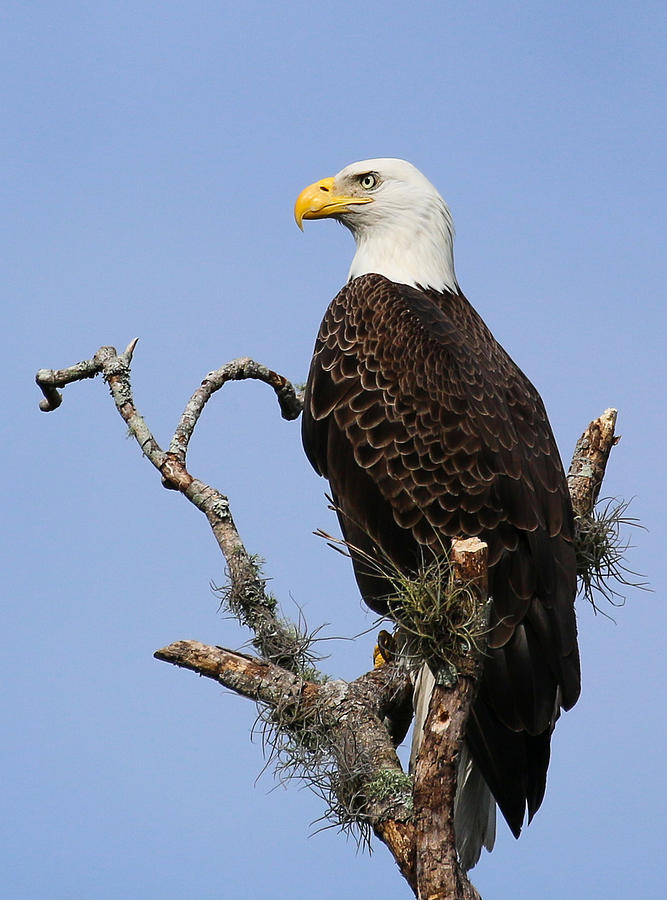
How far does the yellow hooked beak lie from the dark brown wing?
2.54 feet

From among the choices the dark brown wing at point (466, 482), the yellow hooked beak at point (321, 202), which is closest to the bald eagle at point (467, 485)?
the dark brown wing at point (466, 482)

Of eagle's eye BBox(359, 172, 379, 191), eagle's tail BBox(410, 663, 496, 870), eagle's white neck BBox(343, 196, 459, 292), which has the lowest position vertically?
eagle's tail BBox(410, 663, 496, 870)

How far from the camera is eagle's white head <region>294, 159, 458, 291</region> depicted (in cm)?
643

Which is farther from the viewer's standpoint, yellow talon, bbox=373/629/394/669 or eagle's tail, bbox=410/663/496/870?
yellow talon, bbox=373/629/394/669

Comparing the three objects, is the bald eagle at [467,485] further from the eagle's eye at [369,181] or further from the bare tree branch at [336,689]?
the eagle's eye at [369,181]

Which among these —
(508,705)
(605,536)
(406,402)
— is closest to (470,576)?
(508,705)

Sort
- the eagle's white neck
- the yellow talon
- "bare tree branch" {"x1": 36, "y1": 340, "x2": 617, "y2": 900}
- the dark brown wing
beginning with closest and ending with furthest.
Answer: "bare tree branch" {"x1": 36, "y1": 340, "x2": 617, "y2": 900} < the dark brown wing < the yellow talon < the eagle's white neck

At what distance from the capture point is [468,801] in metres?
5.37

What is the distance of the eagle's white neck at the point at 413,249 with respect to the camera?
6395 mm

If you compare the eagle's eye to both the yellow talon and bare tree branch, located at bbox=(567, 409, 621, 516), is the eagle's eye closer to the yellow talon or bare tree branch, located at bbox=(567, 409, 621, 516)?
bare tree branch, located at bbox=(567, 409, 621, 516)

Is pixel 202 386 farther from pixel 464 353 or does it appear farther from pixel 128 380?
pixel 464 353

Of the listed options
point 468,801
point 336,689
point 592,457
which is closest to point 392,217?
point 592,457

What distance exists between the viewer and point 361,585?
5.75 metres

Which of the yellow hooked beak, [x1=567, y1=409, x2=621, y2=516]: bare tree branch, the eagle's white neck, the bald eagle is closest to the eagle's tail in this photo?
the bald eagle
